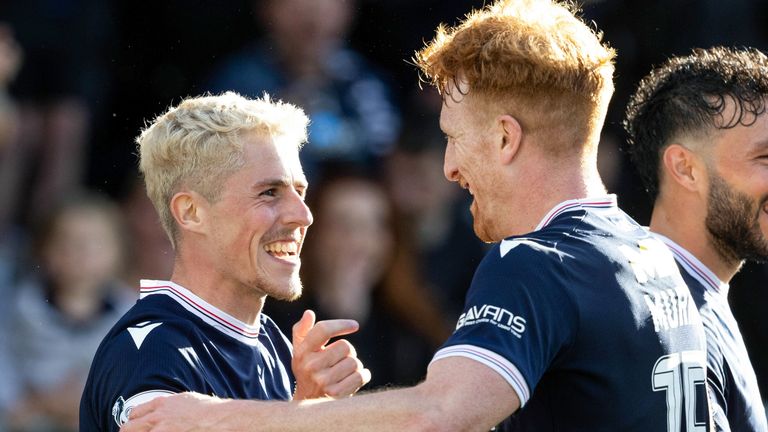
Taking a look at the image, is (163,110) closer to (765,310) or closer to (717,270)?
(717,270)

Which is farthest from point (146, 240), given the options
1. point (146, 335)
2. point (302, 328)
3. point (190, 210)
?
point (146, 335)

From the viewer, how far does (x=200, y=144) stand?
3.79 metres

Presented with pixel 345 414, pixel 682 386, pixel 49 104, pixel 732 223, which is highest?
pixel 49 104

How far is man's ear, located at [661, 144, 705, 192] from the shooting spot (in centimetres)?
441

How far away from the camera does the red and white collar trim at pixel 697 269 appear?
4.22 meters

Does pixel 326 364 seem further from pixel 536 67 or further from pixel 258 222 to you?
pixel 536 67

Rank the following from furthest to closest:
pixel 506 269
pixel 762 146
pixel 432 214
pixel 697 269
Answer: pixel 432 214
pixel 762 146
pixel 697 269
pixel 506 269

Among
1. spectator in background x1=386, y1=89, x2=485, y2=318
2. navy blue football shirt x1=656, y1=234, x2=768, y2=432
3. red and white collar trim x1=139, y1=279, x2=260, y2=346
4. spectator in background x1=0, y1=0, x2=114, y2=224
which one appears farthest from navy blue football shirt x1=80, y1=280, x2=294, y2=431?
spectator in background x1=386, y1=89, x2=485, y2=318

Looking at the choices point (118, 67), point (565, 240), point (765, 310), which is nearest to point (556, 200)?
point (565, 240)

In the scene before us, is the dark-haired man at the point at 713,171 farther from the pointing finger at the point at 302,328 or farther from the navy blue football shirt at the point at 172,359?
the navy blue football shirt at the point at 172,359

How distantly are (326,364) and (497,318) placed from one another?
0.81m

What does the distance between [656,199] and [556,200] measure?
1370 millimetres

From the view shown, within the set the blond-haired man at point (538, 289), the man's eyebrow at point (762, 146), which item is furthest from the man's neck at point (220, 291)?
the man's eyebrow at point (762, 146)

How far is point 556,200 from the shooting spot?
3311mm
